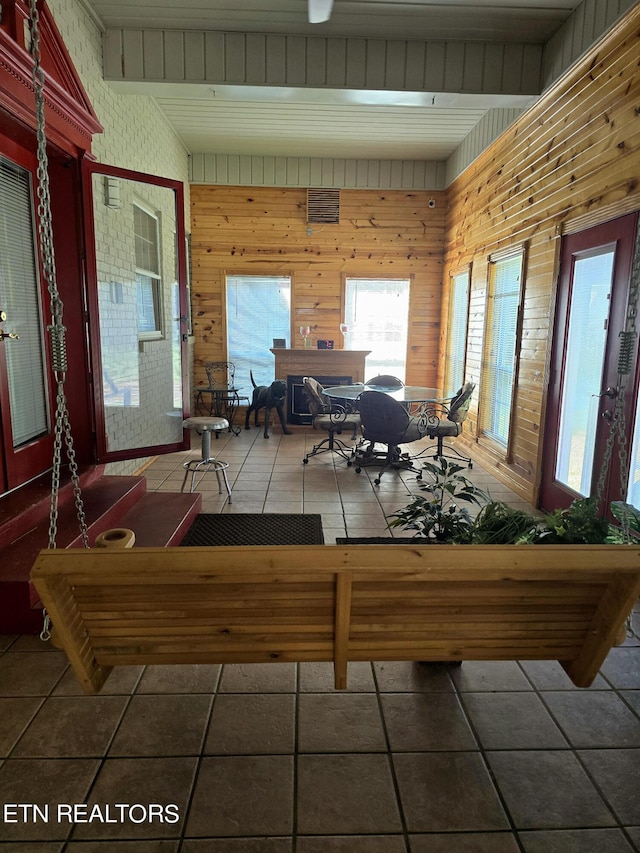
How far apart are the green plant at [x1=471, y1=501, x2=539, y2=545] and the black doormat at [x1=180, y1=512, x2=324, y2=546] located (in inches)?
55.5

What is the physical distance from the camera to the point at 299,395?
7332mm

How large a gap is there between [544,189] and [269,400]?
12.3 ft

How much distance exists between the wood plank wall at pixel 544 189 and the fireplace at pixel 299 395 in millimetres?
1874

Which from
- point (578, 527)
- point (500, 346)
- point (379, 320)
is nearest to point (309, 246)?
point (379, 320)

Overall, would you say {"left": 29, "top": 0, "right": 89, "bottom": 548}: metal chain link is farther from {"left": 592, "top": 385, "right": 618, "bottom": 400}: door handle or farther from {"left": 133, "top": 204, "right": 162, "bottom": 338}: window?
{"left": 592, "top": 385, "right": 618, "bottom": 400}: door handle

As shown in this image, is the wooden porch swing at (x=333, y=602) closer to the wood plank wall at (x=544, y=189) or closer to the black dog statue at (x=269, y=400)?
the wood plank wall at (x=544, y=189)

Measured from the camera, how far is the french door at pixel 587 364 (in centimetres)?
319

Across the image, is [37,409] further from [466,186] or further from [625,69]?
[466,186]

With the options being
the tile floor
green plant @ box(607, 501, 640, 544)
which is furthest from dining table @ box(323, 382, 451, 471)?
the tile floor

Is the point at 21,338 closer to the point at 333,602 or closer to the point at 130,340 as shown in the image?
the point at 130,340

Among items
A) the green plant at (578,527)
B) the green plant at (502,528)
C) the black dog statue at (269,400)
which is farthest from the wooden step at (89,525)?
the black dog statue at (269,400)

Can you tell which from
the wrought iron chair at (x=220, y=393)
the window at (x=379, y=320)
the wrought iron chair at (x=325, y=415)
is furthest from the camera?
the window at (x=379, y=320)

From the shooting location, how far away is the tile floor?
1.44 meters

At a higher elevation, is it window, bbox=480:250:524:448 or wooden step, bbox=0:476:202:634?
window, bbox=480:250:524:448
